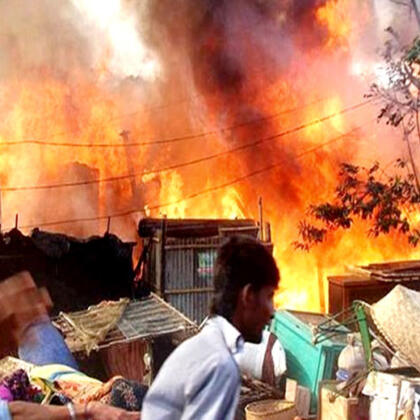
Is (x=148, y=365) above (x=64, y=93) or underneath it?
underneath

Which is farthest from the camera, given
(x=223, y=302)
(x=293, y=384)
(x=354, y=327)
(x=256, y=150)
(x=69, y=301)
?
(x=256, y=150)

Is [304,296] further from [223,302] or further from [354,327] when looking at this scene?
[223,302]

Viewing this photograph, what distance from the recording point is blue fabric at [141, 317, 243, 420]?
242cm

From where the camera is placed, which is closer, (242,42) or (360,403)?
(360,403)

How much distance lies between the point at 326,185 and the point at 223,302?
19.5 m

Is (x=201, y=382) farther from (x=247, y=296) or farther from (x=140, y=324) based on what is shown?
(x=140, y=324)

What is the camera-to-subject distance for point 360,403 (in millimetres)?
6320

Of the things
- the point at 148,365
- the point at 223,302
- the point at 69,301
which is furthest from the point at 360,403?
the point at 69,301

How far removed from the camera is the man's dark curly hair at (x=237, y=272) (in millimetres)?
2666

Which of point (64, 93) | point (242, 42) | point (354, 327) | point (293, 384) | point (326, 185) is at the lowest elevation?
point (293, 384)

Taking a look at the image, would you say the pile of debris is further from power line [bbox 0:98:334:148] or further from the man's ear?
the man's ear

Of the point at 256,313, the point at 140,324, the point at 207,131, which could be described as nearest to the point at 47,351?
the point at 140,324

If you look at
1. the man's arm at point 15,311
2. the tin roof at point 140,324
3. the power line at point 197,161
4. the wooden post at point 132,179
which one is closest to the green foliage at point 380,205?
the tin roof at point 140,324

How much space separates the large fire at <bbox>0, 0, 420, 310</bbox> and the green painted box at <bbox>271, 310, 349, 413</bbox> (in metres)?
9.95
